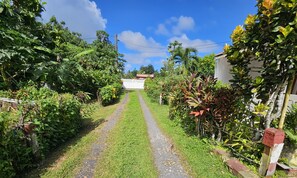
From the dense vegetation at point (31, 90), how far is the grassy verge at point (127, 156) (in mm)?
1419

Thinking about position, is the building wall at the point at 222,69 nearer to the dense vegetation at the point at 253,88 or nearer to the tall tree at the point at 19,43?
the dense vegetation at the point at 253,88

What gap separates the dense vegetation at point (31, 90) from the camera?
3.40 metres

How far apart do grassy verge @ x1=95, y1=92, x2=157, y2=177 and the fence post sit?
2.21m

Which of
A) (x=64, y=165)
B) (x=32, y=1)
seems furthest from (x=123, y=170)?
(x=32, y=1)

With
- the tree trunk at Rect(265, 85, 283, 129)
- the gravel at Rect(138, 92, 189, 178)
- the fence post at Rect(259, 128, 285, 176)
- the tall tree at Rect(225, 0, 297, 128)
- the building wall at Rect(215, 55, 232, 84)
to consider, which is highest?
the building wall at Rect(215, 55, 232, 84)

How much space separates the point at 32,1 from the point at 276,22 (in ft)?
31.5

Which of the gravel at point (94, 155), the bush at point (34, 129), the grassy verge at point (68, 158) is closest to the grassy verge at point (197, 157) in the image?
the gravel at point (94, 155)

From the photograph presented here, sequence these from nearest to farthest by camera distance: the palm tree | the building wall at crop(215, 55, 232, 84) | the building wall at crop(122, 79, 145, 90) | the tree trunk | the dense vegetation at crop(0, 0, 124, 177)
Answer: the dense vegetation at crop(0, 0, 124, 177), the tree trunk, the building wall at crop(215, 55, 232, 84), the palm tree, the building wall at crop(122, 79, 145, 90)

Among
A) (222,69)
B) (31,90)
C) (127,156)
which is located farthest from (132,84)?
(127,156)

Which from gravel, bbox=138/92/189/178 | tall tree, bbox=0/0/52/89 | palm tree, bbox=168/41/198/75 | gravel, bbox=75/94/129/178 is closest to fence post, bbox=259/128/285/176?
gravel, bbox=138/92/189/178

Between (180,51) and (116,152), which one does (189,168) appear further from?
(180,51)

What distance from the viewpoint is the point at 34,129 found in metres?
3.69

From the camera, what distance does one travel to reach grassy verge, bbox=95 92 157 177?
373 centimetres

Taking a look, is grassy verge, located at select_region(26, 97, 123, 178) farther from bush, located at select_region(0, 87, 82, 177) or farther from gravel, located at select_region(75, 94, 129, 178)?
bush, located at select_region(0, 87, 82, 177)
